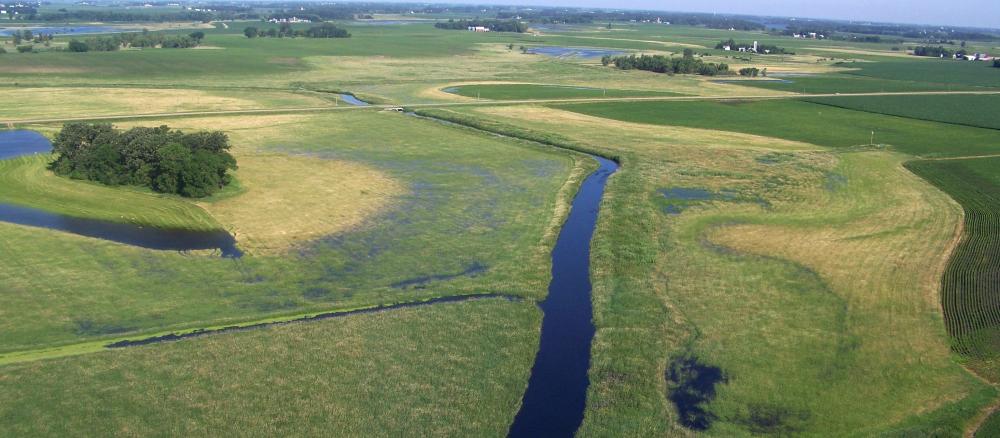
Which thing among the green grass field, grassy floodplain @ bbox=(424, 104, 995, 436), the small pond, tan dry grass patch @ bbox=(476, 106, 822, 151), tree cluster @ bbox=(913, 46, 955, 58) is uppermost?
tree cluster @ bbox=(913, 46, 955, 58)

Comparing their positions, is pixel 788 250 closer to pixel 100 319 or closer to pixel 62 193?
pixel 100 319

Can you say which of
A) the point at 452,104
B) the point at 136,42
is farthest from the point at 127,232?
the point at 136,42

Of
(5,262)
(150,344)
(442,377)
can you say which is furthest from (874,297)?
(5,262)

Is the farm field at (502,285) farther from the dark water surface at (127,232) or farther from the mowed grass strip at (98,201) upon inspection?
the dark water surface at (127,232)

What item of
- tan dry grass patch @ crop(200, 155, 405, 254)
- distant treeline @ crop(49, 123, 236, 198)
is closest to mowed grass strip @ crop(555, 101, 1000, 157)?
tan dry grass patch @ crop(200, 155, 405, 254)

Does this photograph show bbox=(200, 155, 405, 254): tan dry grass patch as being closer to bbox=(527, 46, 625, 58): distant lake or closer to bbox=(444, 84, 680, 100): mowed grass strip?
bbox=(444, 84, 680, 100): mowed grass strip

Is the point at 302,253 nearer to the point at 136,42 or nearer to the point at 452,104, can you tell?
the point at 452,104
